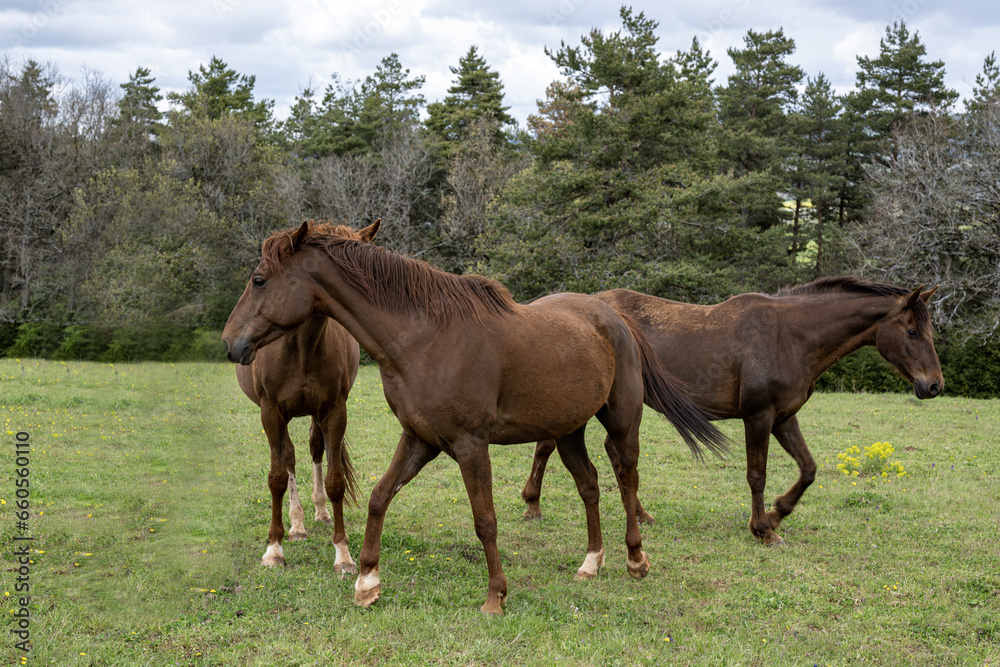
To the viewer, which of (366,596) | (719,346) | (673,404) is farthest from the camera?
(719,346)

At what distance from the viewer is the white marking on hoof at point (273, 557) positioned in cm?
518

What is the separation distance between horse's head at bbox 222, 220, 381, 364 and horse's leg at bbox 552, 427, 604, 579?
2.26m

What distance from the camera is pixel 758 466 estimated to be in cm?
634

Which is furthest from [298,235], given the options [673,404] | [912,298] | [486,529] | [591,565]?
[912,298]

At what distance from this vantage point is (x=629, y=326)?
5.78 m

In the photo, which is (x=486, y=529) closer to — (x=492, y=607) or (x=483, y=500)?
(x=483, y=500)

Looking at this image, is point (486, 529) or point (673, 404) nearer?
point (486, 529)

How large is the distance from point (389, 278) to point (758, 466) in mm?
3932

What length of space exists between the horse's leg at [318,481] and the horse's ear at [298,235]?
2467mm

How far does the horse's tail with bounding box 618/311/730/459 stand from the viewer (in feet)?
18.8

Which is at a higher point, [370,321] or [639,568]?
[370,321]

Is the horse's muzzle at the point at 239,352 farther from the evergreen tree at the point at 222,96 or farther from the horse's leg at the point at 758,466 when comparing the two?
the evergreen tree at the point at 222,96

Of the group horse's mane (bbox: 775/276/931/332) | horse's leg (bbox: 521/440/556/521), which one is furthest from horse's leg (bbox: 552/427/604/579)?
horse's mane (bbox: 775/276/931/332)

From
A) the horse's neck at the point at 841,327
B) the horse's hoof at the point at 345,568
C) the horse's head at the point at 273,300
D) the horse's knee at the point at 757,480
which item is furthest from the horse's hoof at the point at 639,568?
the horse's head at the point at 273,300
